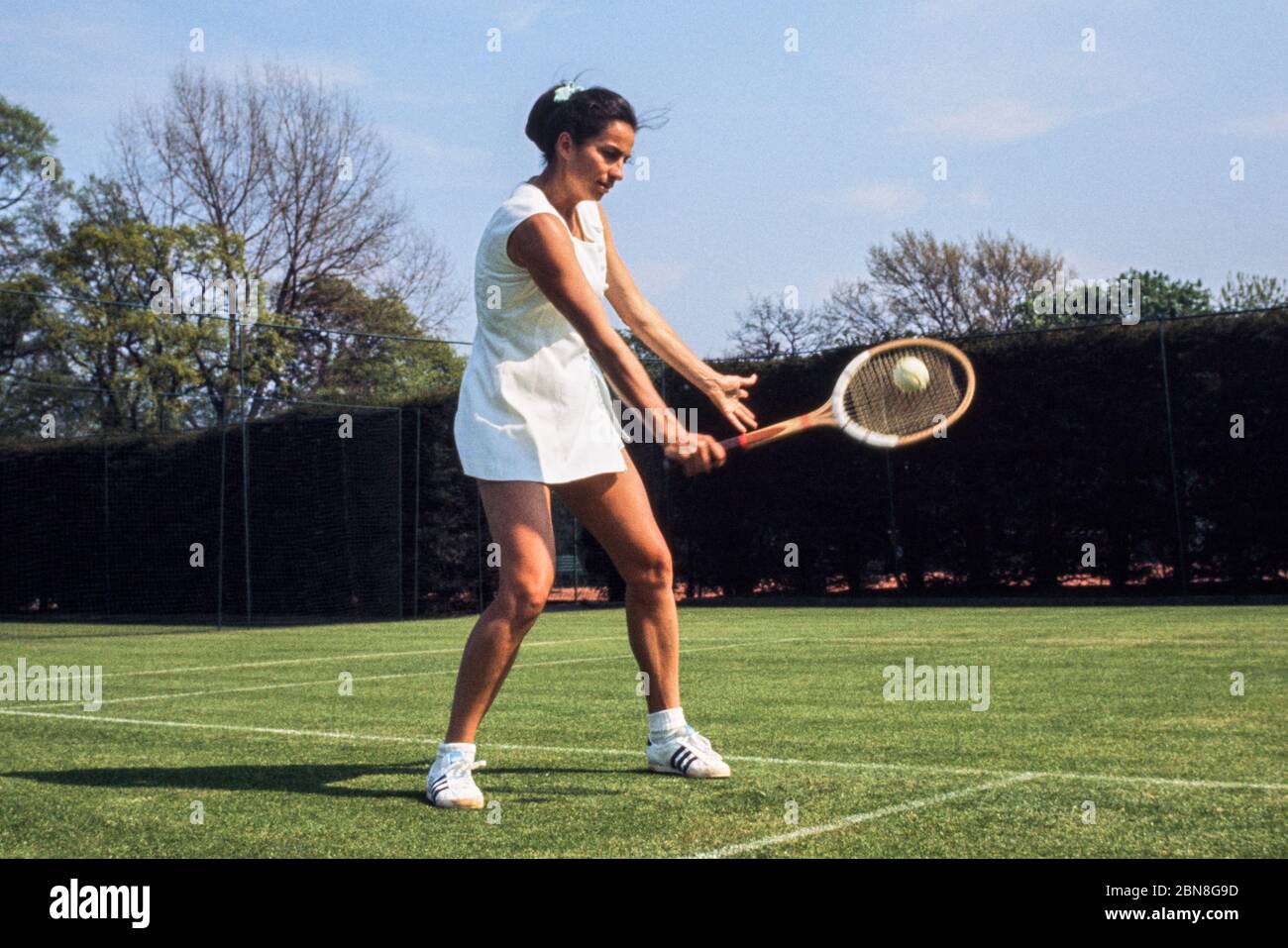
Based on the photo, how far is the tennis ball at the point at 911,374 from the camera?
19.1 feet

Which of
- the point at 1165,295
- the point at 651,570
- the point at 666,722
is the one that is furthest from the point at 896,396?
the point at 1165,295

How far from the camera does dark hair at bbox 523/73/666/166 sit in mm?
4383

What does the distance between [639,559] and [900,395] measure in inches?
73.4

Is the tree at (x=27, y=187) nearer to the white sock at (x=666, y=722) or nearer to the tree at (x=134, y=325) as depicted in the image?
the tree at (x=134, y=325)

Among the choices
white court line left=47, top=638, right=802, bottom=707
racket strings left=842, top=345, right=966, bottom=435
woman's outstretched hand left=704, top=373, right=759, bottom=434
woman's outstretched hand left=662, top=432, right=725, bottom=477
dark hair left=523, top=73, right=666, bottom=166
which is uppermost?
dark hair left=523, top=73, right=666, bottom=166

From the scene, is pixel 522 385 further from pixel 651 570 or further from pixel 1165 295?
pixel 1165 295

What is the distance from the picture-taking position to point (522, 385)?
430 cm

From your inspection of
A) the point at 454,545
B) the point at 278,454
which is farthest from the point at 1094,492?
the point at 278,454

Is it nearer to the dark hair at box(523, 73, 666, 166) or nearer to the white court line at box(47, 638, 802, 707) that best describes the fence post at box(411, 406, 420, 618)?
the white court line at box(47, 638, 802, 707)

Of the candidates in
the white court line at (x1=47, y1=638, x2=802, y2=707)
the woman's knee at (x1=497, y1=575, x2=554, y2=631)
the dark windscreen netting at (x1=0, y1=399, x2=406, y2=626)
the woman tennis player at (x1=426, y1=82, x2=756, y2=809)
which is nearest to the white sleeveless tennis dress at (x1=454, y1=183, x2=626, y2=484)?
the woman tennis player at (x1=426, y1=82, x2=756, y2=809)

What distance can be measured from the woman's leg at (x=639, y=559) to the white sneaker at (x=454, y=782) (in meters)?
0.70

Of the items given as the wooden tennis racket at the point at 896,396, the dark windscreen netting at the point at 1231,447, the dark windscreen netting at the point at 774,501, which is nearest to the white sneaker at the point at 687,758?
the wooden tennis racket at the point at 896,396

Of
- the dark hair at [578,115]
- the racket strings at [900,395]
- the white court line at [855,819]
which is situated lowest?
the white court line at [855,819]
